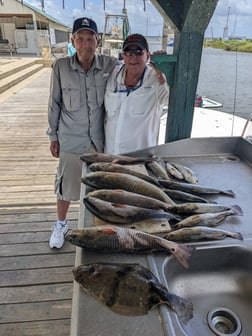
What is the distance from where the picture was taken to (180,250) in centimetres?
104

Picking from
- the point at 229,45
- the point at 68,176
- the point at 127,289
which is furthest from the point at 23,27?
the point at 127,289

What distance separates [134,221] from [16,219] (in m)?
2.08

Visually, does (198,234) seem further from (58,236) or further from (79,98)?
(58,236)

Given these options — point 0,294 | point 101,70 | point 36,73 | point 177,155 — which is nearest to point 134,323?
point 177,155

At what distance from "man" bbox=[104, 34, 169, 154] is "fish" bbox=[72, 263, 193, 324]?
1.20 meters

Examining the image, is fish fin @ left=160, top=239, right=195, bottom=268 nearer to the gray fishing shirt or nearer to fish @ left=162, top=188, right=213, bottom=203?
fish @ left=162, top=188, right=213, bottom=203

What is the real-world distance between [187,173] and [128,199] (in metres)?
0.49

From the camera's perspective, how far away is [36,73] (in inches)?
563

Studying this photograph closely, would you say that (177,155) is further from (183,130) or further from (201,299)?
(201,299)

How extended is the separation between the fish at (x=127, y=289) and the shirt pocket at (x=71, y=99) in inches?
57.0

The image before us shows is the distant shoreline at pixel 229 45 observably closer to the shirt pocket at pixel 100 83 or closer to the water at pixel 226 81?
the water at pixel 226 81

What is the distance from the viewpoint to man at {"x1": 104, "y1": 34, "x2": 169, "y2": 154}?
1.87 metres

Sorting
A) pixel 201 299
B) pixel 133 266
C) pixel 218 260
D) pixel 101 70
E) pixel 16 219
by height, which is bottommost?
pixel 16 219

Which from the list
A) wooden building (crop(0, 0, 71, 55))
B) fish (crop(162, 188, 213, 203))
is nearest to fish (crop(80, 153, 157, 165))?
fish (crop(162, 188, 213, 203))
